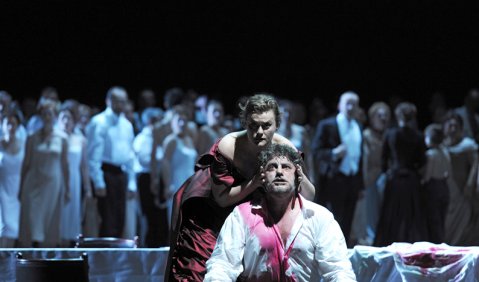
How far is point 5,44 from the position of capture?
14242mm

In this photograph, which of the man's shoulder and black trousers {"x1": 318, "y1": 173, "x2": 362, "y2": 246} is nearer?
the man's shoulder

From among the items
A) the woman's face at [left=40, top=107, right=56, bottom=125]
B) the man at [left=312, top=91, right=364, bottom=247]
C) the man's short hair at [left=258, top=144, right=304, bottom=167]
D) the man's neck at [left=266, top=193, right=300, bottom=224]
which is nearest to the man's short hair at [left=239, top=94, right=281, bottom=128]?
the man's short hair at [left=258, top=144, right=304, bottom=167]

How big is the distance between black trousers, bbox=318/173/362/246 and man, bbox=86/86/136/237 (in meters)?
2.11

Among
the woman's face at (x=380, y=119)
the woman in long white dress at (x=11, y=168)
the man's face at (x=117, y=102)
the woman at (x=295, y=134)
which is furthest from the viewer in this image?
the woman's face at (x=380, y=119)

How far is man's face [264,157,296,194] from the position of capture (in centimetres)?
466

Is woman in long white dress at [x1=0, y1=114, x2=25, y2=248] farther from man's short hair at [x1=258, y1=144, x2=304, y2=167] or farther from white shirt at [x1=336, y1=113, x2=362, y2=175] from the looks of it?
man's short hair at [x1=258, y1=144, x2=304, y2=167]

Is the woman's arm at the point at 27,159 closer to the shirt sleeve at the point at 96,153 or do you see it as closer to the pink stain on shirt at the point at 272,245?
the shirt sleeve at the point at 96,153

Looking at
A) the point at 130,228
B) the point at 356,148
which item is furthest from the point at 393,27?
the point at 130,228

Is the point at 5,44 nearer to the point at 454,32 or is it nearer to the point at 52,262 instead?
the point at 454,32

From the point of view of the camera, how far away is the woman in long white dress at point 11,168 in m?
10.4

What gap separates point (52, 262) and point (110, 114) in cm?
539

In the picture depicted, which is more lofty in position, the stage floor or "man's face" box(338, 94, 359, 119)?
"man's face" box(338, 94, 359, 119)

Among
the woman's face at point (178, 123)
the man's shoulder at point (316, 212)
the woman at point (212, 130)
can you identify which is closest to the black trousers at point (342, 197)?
the woman at point (212, 130)

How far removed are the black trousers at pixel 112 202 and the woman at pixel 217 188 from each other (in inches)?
202
